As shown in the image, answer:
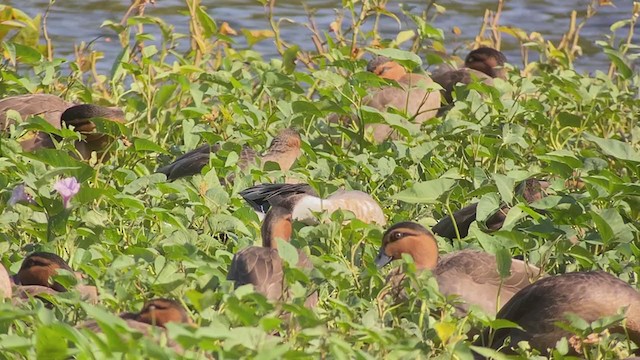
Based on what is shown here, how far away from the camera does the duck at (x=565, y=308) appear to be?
17.0 ft

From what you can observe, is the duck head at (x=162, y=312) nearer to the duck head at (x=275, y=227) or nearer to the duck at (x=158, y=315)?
the duck at (x=158, y=315)

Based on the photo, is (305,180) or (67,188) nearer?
(67,188)

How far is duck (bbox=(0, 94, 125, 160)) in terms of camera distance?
7.65 m

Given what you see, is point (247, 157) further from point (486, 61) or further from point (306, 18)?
point (306, 18)

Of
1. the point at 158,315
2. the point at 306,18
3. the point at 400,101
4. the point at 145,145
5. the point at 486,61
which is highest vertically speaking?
the point at 158,315

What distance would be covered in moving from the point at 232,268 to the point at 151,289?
0.51m

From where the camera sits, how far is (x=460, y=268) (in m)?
5.74

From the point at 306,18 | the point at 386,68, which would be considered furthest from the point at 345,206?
the point at 306,18

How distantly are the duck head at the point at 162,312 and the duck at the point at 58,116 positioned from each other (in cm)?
299

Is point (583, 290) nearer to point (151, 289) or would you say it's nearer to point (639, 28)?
point (151, 289)

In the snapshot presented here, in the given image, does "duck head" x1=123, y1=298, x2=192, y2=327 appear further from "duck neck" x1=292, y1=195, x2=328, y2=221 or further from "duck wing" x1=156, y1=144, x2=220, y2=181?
"duck wing" x1=156, y1=144, x2=220, y2=181

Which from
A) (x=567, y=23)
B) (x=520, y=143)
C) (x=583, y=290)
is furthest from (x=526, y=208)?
(x=567, y=23)

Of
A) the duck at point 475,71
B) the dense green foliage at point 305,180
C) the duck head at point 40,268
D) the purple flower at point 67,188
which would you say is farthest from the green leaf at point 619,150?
the duck at point 475,71

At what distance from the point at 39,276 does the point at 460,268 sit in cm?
165
